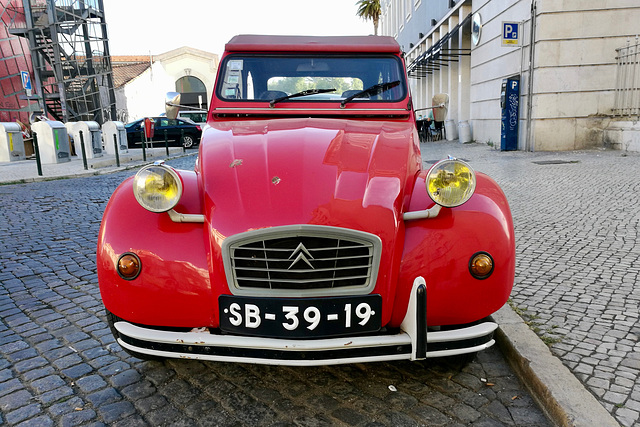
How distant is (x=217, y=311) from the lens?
7.68 feet

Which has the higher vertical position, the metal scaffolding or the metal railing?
the metal scaffolding

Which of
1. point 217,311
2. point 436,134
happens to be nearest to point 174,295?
point 217,311

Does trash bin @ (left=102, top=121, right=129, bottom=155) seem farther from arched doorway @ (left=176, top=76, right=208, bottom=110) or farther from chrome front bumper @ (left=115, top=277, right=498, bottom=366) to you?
arched doorway @ (left=176, top=76, right=208, bottom=110)

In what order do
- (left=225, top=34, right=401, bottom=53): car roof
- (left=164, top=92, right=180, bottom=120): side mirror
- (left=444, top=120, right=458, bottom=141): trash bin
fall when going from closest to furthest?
(left=225, top=34, right=401, bottom=53): car roof
(left=164, top=92, right=180, bottom=120): side mirror
(left=444, top=120, right=458, bottom=141): trash bin

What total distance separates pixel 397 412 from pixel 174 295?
46.9 inches

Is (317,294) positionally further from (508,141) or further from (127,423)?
(508,141)

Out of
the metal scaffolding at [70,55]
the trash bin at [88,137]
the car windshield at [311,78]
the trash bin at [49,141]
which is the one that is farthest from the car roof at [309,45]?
the metal scaffolding at [70,55]

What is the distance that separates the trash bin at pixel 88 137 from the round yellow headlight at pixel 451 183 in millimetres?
17992

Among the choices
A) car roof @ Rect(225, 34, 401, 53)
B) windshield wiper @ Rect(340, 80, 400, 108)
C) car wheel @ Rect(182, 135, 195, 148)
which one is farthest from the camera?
car wheel @ Rect(182, 135, 195, 148)

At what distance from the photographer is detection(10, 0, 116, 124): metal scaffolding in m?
26.4

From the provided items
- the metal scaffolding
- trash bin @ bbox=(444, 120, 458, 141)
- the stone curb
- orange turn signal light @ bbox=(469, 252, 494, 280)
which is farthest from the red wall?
orange turn signal light @ bbox=(469, 252, 494, 280)

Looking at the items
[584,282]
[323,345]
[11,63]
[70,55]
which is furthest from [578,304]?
[11,63]

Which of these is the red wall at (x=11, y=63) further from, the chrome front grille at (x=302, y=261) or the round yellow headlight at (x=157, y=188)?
the chrome front grille at (x=302, y=261)

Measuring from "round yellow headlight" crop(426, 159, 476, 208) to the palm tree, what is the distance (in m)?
50.6
